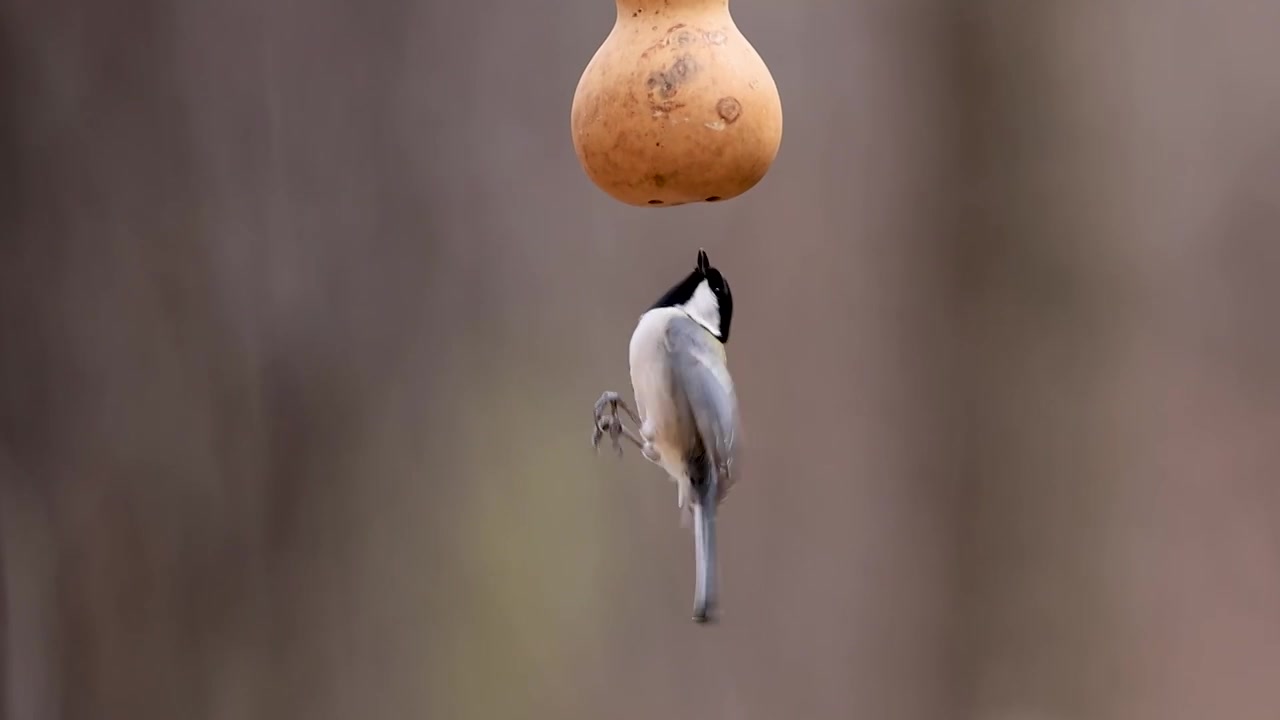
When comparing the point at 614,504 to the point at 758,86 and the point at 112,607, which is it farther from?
the point at 758,86

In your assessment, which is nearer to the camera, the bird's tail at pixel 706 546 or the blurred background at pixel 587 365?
the bird's tail at pixel 706 546

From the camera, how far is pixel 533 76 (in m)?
1.08

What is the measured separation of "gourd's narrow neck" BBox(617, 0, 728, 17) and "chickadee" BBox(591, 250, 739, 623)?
15 cm

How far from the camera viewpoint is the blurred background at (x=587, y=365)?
41.9 inches

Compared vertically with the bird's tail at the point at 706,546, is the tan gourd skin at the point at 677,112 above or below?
above

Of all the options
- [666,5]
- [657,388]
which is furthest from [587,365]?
[666,5]

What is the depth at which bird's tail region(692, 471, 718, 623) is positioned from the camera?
70cm

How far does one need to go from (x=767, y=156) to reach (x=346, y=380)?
2.02ft

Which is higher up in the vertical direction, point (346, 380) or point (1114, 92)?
point (1114, 92)

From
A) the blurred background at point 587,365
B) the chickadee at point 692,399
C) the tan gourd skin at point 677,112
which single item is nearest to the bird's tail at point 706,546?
the chickadee at point 692,399

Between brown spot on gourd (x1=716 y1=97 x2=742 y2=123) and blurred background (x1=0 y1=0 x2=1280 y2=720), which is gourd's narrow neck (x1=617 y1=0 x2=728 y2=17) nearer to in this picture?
brown spot on gourd (x1=716 y1=97 x2=742 y2=123)

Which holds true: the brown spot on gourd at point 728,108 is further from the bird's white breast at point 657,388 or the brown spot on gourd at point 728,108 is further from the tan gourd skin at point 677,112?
the bird's white breast at point 657,388

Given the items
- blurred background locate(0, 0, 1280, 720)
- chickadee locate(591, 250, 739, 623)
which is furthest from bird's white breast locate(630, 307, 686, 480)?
blurred background locate(0, 0, 1280, 720)

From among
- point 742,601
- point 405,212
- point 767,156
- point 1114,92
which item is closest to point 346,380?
point 405,212
